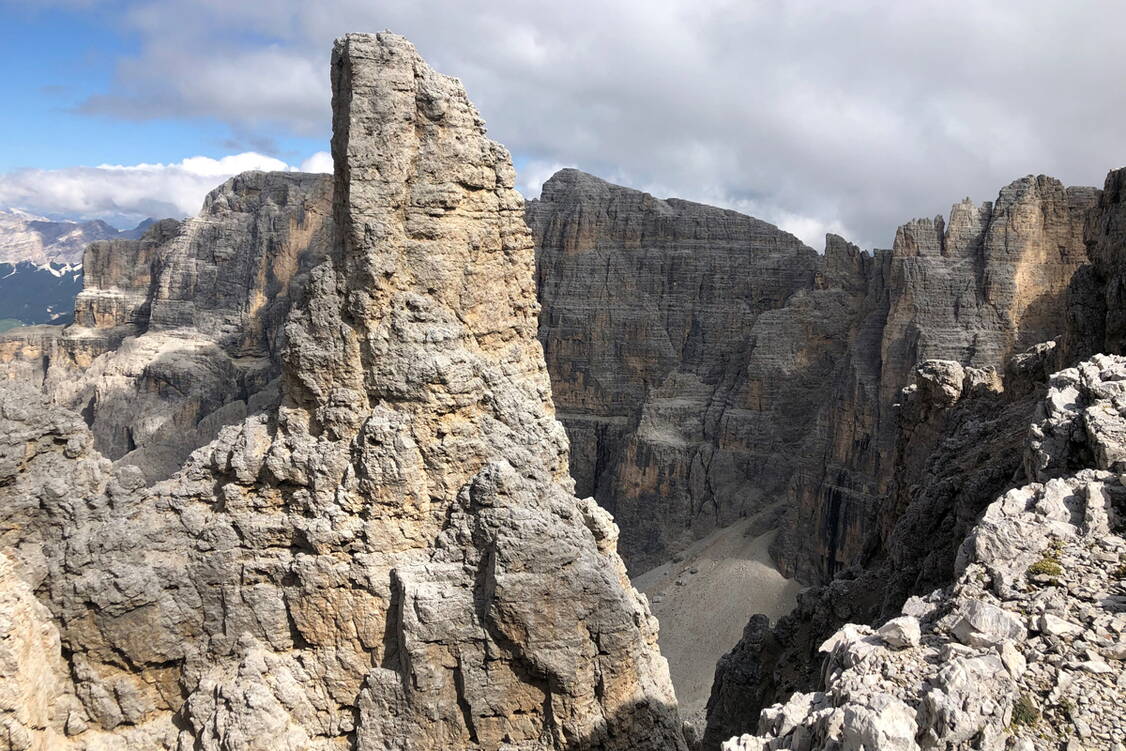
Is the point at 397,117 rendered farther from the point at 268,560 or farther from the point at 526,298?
the point at 268,560

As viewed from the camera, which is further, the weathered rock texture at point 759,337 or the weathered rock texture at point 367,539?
the weathered rock texture at point 759,337

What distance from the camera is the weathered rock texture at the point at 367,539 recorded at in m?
14.0

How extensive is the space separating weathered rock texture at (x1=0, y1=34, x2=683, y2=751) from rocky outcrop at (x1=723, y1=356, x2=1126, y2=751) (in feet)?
20.6

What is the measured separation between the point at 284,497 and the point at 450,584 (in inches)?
133

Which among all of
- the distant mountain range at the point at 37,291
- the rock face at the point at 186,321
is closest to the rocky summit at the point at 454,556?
the rock face at the point at 186,321

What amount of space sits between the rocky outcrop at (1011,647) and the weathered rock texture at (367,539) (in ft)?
20.6

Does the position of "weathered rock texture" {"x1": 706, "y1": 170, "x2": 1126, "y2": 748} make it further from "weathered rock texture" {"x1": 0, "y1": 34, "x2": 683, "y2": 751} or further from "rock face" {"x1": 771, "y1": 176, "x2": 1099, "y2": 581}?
"rock face" {"x1": 771, "y1": 176, "x2": 1099, "y2": 581}

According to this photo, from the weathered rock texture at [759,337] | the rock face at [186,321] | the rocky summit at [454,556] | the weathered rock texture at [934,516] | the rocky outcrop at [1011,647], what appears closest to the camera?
the rocky outcrop at [1011,647]

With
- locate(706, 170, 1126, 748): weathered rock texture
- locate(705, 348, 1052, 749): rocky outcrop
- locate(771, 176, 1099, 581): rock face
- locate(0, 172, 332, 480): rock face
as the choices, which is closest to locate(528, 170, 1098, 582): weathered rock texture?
locate(771, 176, 1099, 581): rock face

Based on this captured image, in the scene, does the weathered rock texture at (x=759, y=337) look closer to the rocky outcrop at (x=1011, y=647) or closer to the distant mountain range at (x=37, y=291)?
the rocky outcrop at (x=1011, y=647)

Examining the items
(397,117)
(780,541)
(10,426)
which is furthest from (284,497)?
(780,541)

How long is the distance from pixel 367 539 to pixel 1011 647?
9930 mm

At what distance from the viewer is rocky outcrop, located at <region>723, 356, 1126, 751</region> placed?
7.07 meters

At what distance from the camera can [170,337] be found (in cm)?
6725
